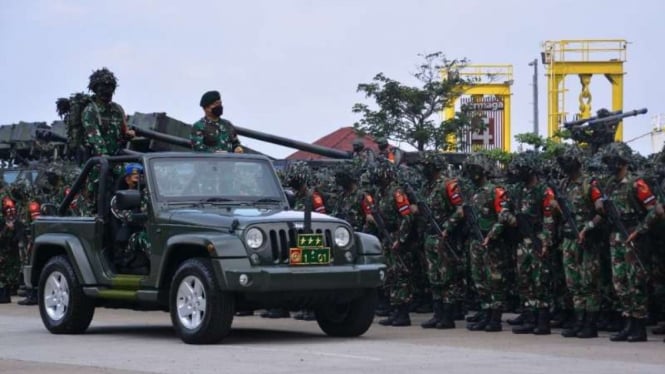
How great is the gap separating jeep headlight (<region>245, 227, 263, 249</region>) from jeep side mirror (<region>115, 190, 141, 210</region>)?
1.40 meters

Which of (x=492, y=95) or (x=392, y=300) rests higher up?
(x=492, y=95)

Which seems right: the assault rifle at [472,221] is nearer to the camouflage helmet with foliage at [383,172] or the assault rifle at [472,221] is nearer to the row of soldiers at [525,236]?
the row of soldiers at [525,236]

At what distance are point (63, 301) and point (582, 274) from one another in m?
5.32

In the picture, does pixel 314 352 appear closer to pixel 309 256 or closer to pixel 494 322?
pixel 309 256

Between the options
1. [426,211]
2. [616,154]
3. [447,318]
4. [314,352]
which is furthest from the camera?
[426,211]

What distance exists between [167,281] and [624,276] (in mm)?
4403

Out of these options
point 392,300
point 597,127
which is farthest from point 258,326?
point 597,127

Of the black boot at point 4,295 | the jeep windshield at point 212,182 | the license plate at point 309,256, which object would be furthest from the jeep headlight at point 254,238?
the black boot at point 4,295

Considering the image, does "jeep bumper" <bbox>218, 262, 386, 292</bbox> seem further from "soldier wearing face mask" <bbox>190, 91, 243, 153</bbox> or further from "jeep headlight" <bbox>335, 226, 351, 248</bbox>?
"soldier wearing face mask" <bbox>190, 91, 243, 153</bbox>

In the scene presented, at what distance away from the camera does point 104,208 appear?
51.1 feet

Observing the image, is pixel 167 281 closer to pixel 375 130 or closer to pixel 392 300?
pixel 392 300

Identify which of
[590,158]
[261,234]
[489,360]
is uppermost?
[590,158]

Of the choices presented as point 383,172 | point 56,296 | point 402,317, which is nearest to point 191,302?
point 56,296

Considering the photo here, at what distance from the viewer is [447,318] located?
16688 millimetres
